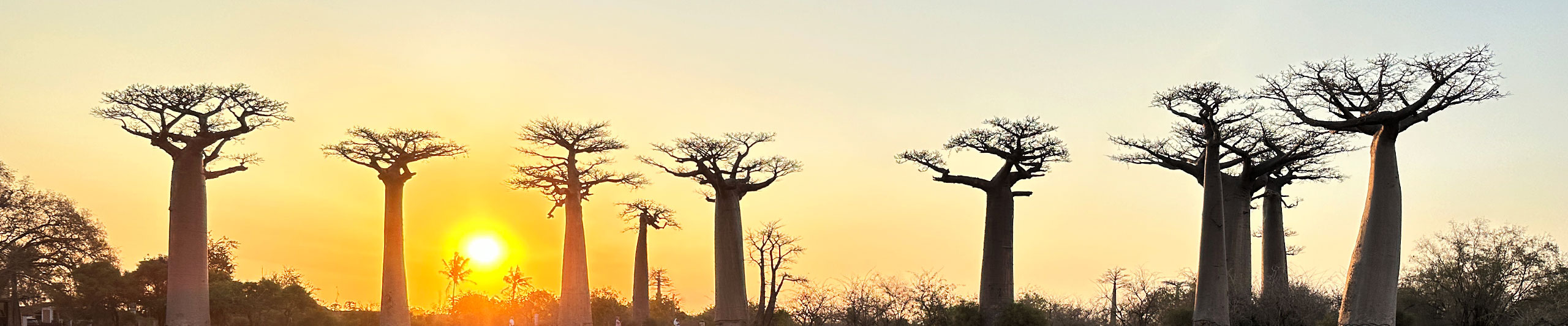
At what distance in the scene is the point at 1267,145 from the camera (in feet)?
91.2

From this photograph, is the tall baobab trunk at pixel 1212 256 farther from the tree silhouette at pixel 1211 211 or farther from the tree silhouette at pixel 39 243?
the tree silhouette at pixel 39 243

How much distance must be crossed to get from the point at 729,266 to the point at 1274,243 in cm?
1332

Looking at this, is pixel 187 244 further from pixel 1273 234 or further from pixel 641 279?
pixel 1273 234

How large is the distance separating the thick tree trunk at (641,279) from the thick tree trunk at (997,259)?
1561 cm

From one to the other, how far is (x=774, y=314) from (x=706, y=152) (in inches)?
200

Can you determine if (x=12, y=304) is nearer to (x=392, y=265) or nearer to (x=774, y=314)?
(x=392, y=265)

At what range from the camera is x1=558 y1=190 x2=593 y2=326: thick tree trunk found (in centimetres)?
3462

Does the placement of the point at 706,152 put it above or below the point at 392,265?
above

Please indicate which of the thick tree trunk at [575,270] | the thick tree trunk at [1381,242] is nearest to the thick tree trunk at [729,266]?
the thick tree trunk at [575,270]

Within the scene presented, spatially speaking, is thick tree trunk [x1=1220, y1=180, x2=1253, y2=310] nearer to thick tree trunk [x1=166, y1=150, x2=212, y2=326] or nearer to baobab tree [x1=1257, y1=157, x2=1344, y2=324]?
baobab tree [x1=1257, y1=157, x2=1344, y2=324]

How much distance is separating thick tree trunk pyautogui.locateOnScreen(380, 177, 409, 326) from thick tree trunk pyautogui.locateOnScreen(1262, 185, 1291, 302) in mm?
22184

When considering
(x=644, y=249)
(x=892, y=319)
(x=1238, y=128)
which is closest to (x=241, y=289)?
(x=644, y=249)

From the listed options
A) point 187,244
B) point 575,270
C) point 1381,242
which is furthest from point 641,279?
point 1381,242

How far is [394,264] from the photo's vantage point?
3375 centimetres
